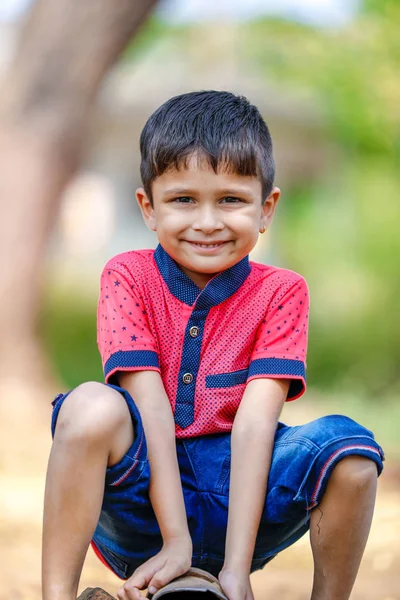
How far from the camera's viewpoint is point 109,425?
1.96 meters

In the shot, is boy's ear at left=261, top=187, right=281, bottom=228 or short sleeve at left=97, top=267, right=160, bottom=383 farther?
boy's ear at left=261, top=187, right=281, bottom=228

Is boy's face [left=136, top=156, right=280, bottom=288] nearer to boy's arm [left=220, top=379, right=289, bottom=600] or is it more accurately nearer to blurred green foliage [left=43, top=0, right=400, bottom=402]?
boy's arm [left=220, top=379, right=289, bottom=600]

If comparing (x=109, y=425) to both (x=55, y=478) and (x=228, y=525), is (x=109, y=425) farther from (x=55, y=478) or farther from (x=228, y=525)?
(x=228, y=525)

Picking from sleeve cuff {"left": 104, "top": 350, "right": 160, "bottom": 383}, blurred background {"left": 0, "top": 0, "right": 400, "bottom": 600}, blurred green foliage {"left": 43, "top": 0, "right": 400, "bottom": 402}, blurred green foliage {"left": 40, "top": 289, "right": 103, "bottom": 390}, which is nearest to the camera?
sleeve cuff {"left": 104, "top": 350, "right": 160, "bottom": 383}

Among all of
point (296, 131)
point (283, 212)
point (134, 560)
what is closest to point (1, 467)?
point (134, 560)

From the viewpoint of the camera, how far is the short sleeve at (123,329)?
7.39ft

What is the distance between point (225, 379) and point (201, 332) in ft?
0.44

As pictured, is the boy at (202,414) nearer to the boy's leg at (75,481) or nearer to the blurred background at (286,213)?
the boy's leg at (75,481)

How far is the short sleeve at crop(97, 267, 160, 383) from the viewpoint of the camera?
225 centimetres

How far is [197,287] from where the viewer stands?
238 cm

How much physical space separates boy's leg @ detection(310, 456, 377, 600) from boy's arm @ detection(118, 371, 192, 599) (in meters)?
0.31

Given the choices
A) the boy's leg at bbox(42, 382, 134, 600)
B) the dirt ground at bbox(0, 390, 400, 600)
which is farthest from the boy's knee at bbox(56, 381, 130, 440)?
the dirt ground at bbox(0, 390, 400, 600)

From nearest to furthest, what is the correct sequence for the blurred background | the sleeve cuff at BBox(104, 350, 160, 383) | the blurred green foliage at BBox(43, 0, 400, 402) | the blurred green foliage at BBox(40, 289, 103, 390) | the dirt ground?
1. the sleeve cuff at BBox(104, 350, 160, 383)
2. the dirt ground
3. the blurred background
4. the blurred green foliage at BBox(43, 0, 400, 402)
5. the blurred green foliage at BBox(40, 289, 103, 390)

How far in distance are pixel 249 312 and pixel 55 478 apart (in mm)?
700
